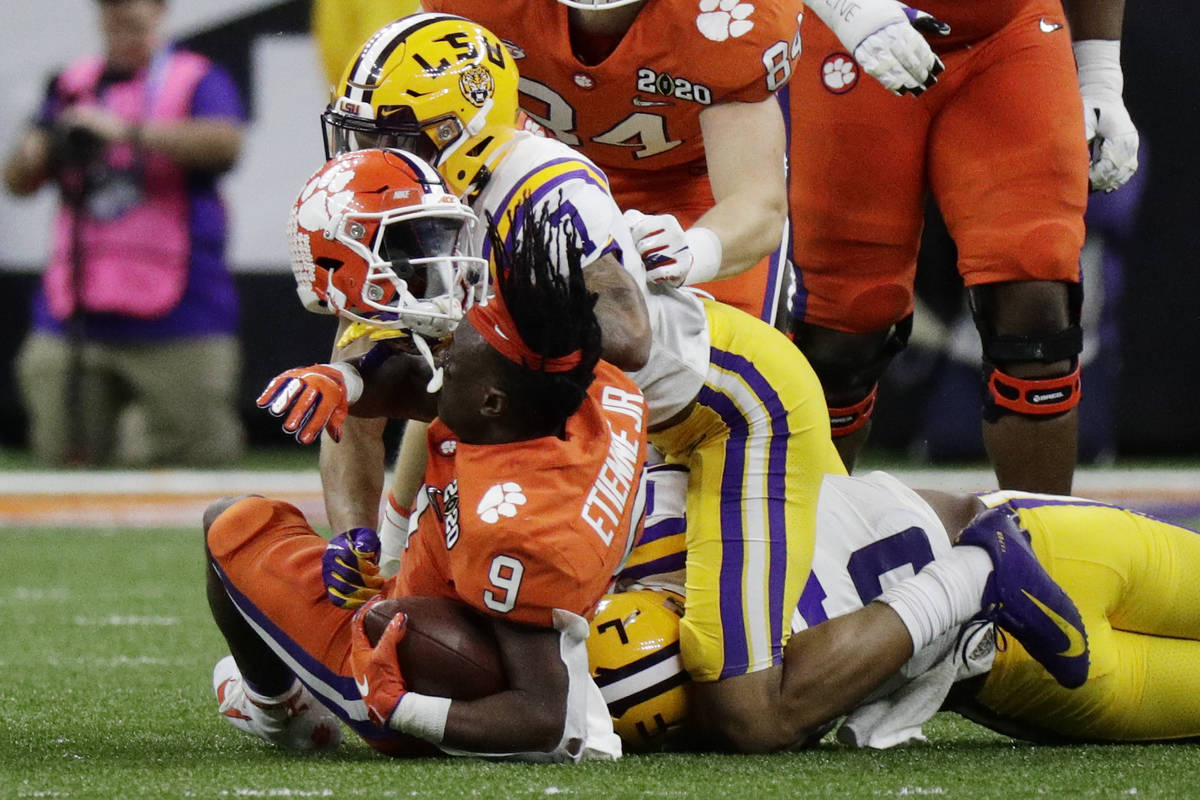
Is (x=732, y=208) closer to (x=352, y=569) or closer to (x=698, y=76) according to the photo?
(x=698, y=76)

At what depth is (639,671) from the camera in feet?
7.61

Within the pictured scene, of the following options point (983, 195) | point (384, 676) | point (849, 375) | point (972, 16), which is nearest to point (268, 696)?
point (384, 676)

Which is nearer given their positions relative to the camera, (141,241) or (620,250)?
(620,250)

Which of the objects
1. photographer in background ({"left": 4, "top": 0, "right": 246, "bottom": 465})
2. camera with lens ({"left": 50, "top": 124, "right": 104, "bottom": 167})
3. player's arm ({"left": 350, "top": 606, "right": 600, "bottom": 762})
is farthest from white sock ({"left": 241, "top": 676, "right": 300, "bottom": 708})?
camera with lens ({"left": 50, "top": 124, "right": 104, "bottom": 167})

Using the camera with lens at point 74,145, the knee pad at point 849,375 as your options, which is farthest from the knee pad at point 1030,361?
the camera with lens at point 74,145

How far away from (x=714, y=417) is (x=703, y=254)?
23 cm

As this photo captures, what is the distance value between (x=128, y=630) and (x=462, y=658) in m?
1.61

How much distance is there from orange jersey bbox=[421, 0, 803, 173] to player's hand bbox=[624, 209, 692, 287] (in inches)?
19.4

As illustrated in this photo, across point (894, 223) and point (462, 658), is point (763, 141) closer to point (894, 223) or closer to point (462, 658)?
point (894, 223)

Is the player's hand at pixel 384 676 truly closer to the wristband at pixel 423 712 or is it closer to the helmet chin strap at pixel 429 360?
the wristband at pixel 423 712

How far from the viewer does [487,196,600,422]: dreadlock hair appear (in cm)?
209

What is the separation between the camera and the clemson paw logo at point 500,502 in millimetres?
2107

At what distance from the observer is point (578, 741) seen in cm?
219

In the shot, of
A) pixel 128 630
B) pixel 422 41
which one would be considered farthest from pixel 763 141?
pixel 128 630
